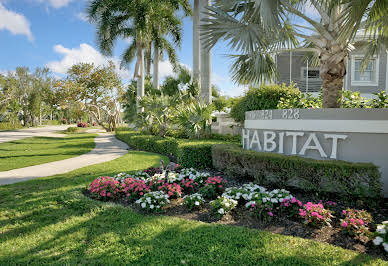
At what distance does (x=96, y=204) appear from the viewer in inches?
172

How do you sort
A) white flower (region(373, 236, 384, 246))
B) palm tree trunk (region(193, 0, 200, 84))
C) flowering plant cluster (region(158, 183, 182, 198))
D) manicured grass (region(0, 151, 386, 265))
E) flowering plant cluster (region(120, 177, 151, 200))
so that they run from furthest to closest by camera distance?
1. palm tree trunk (region(193, 0, 200, 84))
2. flowering plant cluster (region(120, 177, 151, 200))
3. flowering plant cluster (region(158, 183, 182, 198))
4. white flower (region(373, 236, 384, 246))
5. manicured grass (region(0, 151, 386, 265))

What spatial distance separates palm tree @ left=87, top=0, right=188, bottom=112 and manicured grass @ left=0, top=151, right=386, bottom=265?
1368cm

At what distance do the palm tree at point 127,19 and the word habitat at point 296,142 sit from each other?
40.4 ft

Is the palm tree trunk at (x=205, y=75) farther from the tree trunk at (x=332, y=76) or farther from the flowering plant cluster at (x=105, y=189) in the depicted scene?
the flowering plant cluster at (x=105, y=189)

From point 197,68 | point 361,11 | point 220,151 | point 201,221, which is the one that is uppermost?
point 197,68

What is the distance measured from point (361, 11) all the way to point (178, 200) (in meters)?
4.48

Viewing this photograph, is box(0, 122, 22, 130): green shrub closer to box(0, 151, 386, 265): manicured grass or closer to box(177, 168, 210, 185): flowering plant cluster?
box(0, 151, 386, 265): manicured grass

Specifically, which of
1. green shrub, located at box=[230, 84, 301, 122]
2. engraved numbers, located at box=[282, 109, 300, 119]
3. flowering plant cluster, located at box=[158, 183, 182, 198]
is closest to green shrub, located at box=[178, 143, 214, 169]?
engraved numbers, located at box=[282, 109, 300, 119]

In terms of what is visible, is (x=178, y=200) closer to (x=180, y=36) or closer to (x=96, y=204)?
(x=96, y=204)

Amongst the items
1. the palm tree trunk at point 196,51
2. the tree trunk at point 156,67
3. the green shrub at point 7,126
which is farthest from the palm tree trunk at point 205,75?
the green shrub at point 7,126

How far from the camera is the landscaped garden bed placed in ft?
10.5

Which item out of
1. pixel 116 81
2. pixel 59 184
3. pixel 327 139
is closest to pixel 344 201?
pixel 327 139

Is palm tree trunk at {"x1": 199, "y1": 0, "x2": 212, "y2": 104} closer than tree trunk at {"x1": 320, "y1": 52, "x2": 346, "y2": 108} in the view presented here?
No

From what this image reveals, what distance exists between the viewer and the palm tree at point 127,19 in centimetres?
1656
